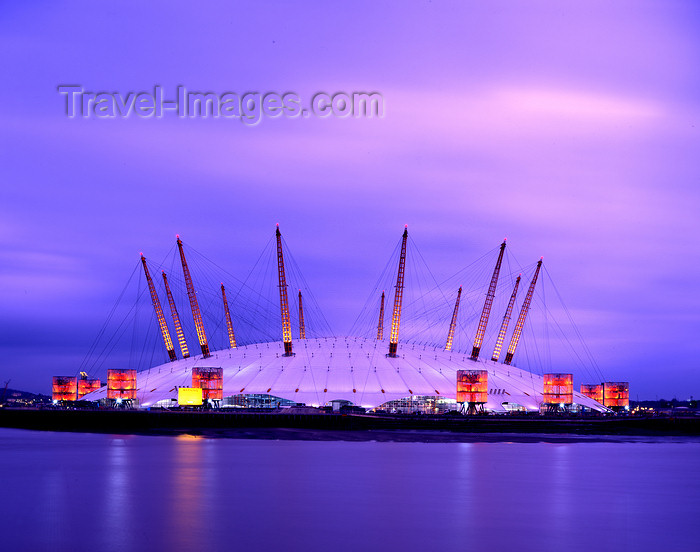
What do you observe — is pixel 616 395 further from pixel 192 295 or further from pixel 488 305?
pixel 192 295

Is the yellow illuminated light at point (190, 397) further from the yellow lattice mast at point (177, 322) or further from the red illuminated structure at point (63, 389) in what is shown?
the red illuminated structure at point (63, 389)

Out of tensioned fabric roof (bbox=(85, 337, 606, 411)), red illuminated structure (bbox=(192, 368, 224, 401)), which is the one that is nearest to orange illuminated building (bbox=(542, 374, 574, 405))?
tensioned fabric roof (bbox=(85, 337, 606, 411))

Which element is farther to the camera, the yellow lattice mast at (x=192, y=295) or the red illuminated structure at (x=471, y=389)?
the yellow lattice mast at (x=192, y=295)

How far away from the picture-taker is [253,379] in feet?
472

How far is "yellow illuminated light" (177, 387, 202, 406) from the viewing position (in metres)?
142

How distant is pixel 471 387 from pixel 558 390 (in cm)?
2029

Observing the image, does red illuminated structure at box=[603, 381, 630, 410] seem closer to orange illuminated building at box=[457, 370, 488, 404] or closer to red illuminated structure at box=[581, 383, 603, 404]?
red illuminated structure at box=[581, 383, 603, 404]

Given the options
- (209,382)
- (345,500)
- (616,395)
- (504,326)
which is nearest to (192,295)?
(209,382)

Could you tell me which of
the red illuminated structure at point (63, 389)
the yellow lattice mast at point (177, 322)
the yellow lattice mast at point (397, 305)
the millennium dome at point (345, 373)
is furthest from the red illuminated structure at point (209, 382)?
the red illuminated structure at point (63, 389)

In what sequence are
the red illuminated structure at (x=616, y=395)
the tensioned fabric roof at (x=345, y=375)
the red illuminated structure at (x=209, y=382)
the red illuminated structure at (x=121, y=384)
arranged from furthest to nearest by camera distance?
1. the red illuminated structure at (x=616, y=395)
2. the red illuminated structure at (x=121, y=384)
3. the red illuminated structure at (x=209, y=382)
4. the tensioned fabric roof at (x=345, y=375)

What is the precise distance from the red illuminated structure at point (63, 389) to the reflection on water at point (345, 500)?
111m

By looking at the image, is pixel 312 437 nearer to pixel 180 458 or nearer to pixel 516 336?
pixel 180 458

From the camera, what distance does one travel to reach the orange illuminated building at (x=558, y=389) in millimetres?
149375

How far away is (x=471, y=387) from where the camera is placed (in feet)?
453
